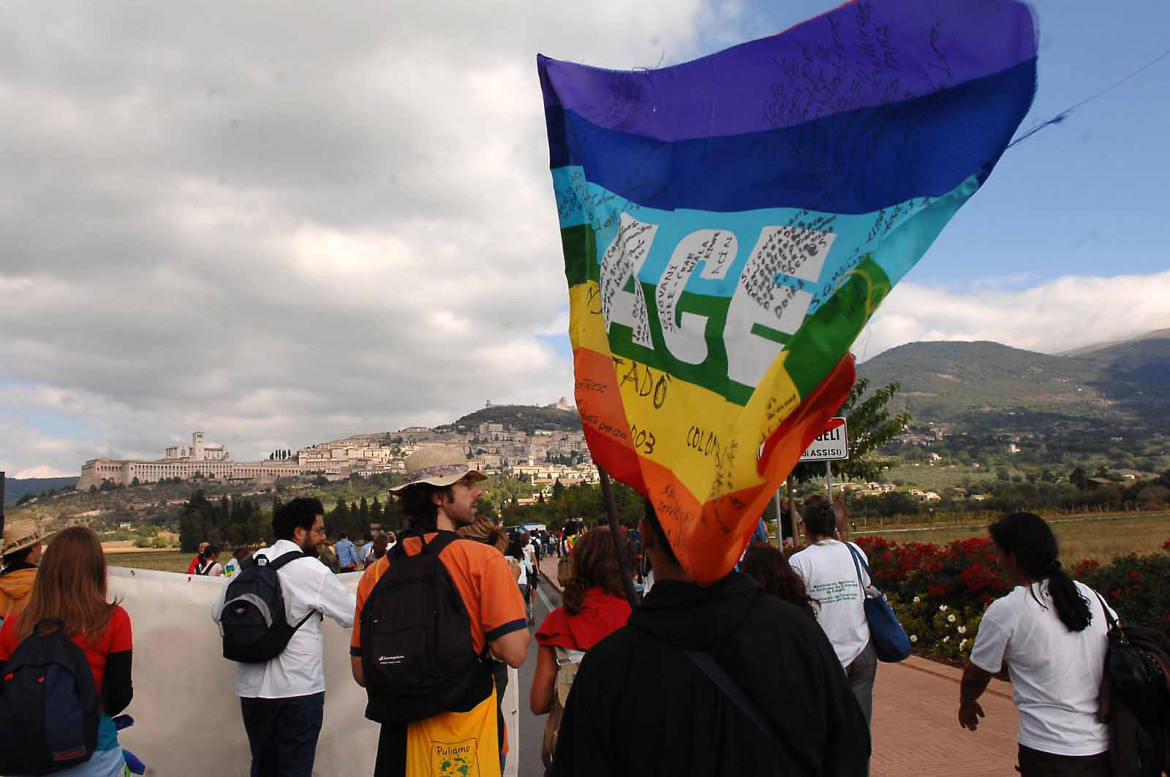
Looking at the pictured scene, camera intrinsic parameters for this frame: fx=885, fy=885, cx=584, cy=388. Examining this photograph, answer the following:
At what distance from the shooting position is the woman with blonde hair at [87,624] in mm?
3691

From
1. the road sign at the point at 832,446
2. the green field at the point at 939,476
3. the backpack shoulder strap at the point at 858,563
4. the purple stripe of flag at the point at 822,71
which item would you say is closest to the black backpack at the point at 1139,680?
the backpack shoulder strap at the point at 858,563

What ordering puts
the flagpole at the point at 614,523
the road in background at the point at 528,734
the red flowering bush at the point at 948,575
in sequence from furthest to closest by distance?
the red flowering bush at the point at 948,575 < the road in background at the point at 528,734 < the flagpole at the point at 614,523

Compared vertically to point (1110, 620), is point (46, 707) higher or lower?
lower

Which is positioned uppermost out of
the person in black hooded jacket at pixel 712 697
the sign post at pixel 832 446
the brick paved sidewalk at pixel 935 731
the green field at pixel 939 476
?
the green field at pixel 939 476

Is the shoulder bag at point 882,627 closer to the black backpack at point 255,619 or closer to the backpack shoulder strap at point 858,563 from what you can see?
the backpack shoulder strap at point 858,563

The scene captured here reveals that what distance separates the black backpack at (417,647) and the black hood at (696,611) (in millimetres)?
1583

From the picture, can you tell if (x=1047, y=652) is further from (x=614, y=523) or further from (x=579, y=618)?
(x=614, y=523)

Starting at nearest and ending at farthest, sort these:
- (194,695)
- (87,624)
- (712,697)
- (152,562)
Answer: (712,697) < (87,624) < (194,695) < (152,562)

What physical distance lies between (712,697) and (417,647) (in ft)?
5.78

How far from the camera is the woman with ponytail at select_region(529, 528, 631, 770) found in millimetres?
3689

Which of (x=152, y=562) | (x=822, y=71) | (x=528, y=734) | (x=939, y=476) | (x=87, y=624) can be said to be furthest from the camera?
(x=939, y=476)

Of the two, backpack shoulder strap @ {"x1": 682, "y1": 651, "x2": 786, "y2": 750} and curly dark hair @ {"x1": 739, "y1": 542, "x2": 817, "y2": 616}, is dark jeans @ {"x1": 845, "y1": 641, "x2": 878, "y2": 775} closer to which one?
curly dark hair @ {"x1": 739, "y1": 542, "x2": 817, "y2": 616}

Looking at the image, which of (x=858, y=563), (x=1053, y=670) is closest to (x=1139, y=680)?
(x=1053, y=670)

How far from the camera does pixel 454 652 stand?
10.6 ft
